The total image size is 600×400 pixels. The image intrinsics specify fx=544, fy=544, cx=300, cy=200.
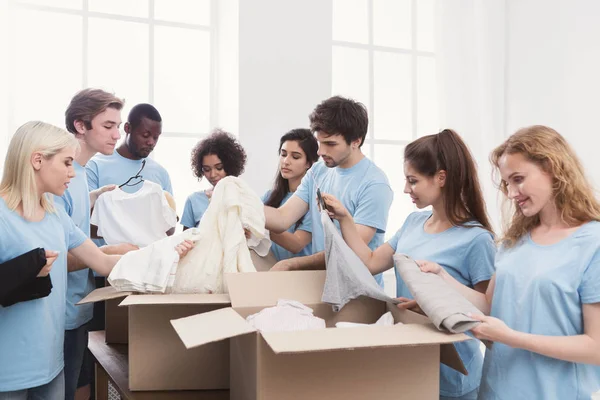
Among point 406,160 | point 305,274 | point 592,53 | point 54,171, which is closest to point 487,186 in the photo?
point 592,53

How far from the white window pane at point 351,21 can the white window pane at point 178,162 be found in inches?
53.0

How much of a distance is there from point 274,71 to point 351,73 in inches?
35.4

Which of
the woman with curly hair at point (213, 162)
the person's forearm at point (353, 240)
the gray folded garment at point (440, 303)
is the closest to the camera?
the gray folded garment at point (440, 303)

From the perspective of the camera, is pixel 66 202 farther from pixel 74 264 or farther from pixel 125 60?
pixel 125 60

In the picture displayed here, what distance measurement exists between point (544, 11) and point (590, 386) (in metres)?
3.42

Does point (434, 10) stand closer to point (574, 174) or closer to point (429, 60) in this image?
point (429, 60)

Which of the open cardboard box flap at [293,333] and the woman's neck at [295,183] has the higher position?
the woman's neck at [295,183]

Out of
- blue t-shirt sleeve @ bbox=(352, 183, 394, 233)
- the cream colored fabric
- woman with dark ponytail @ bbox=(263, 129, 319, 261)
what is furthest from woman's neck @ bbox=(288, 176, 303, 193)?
the cream colored fabric

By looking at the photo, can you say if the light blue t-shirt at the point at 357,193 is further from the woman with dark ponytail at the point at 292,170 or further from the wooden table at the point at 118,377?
the wooden table at the point at 118,377

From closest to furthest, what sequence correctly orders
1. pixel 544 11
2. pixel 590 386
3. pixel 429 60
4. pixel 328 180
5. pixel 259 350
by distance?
pixel 259 350
pixel 590 386
pixel 328 180
pixel 544 11
pixel 429 60

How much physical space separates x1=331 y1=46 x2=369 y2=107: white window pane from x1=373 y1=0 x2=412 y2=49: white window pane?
0.70 feet

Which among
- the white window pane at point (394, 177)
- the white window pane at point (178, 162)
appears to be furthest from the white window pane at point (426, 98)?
the white window pane at point (178, 162)

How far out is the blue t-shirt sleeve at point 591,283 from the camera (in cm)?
100

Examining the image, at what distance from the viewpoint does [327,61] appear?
341cm
